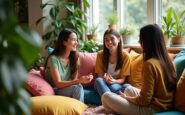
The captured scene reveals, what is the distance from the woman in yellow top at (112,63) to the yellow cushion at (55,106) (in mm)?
532

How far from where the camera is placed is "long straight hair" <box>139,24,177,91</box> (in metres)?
2.30

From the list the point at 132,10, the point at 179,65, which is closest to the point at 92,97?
the point at 179,65

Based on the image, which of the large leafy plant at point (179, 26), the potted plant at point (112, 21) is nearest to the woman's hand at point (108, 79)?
the large leafy plant at point (179, 26)

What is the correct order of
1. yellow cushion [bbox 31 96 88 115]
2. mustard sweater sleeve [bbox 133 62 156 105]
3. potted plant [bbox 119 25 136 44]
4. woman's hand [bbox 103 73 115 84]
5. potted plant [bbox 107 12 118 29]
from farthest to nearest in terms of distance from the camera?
potted plant [bbox 107 12 118 29] → potted plant [bbox 119 25 136 44] → woman's hand [bbox 103 73 115 84] → yellow cushion [bbox 31 96 88 115] → mustard sweater sleeve [bbox 133 62 156 105]

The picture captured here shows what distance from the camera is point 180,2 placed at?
3.65 meters

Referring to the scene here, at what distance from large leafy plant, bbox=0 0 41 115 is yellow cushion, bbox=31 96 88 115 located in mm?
1627

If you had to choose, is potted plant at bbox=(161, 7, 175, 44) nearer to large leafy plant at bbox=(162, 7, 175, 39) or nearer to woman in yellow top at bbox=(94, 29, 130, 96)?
large leafy plant at bbox=(162, 7, 175, 39)

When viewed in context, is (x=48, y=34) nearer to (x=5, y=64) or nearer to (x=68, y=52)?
(x=68, y=52)

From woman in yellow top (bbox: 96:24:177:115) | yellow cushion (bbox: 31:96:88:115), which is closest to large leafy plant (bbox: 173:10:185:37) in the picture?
woman in yellow top (bbox: 96:24:177:115)

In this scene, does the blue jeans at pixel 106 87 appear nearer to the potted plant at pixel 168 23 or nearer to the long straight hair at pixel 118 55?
the long straight hair at pixel 118 55

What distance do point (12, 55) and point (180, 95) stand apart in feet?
5.87

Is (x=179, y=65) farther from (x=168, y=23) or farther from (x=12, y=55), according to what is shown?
(x=12, y=55)

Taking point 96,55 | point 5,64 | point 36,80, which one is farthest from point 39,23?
point 5,64

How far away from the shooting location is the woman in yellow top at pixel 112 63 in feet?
9.84
